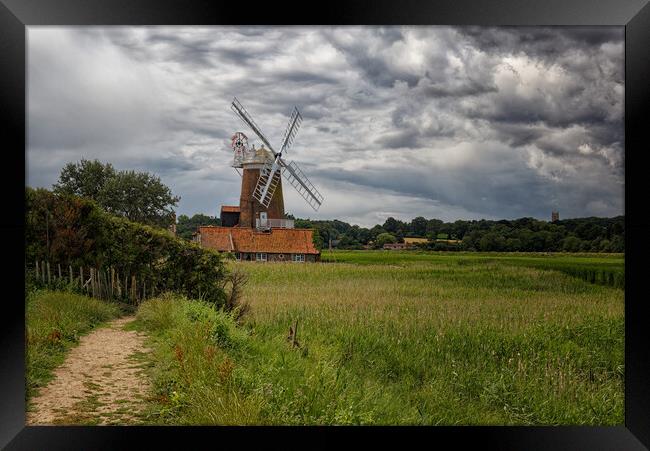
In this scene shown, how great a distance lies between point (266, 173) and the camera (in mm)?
8141

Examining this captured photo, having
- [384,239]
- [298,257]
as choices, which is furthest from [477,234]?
[298,257]

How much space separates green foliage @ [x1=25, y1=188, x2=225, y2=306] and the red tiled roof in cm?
20

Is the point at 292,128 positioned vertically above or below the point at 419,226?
above

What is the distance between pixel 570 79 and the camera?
17.6ft

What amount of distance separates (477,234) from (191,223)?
3.54m

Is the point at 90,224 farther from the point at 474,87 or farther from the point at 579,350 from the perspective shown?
the point at 579,350

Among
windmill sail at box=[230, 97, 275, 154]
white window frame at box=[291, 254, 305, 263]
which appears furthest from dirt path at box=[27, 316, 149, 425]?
windmill sail at box=[230, 97, 275, 154]

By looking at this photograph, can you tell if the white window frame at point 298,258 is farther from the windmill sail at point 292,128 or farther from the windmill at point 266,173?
the windmill sail at point 292,128

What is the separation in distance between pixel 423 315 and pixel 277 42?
3.49 meters

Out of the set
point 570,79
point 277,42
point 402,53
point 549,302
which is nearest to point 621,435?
point 549,302

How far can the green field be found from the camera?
3945mm

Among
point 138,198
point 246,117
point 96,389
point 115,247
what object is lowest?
point 96,389

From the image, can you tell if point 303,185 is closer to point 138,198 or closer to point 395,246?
point 395,246

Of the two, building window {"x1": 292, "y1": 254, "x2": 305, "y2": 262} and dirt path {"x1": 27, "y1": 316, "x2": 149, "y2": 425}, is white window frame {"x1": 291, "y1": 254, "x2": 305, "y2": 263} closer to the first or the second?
building window {"x1": 292, "y1": 254, "x2": 305, "y2": 262}
